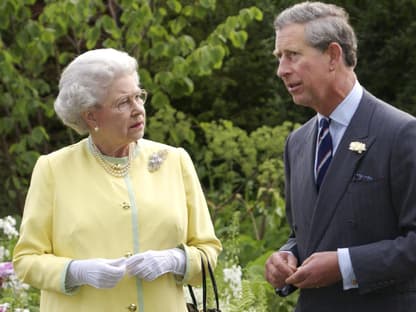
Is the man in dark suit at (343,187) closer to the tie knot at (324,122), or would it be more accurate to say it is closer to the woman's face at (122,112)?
the tie knot at (324,122)

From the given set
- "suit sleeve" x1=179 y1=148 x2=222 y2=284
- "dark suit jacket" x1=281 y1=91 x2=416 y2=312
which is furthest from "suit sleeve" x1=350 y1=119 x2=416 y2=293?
"suit sleeve" x1=179 y1=148 x2=222 y2=284

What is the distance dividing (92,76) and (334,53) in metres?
0.93

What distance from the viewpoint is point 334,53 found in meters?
3.64

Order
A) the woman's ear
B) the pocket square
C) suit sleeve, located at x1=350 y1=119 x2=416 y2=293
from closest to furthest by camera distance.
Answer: suit sleeve, located at x1=350 y1=119 x2=416 y2=293 → the pocket square → the woman's ear

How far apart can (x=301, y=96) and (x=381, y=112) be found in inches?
11.5

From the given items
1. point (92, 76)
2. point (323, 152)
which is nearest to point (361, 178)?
point (323, 152)

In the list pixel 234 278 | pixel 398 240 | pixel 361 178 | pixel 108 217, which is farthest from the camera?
pixel 234 278

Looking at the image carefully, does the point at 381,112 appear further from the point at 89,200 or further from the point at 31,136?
the point at 31,136

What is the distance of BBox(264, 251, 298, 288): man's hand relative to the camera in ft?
12.1

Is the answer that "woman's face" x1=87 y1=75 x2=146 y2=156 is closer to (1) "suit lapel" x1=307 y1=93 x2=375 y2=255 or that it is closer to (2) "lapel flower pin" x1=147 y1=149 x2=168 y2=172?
(2) "lapel flower pin" x1=147 y1=149 x2=168 y2=172

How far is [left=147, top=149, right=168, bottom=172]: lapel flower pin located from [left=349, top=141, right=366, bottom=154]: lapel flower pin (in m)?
0.80

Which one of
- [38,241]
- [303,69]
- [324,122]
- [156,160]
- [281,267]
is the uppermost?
[303,69]

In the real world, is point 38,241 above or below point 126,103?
below

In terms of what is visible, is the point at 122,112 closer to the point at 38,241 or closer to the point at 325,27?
the point at 38,241
